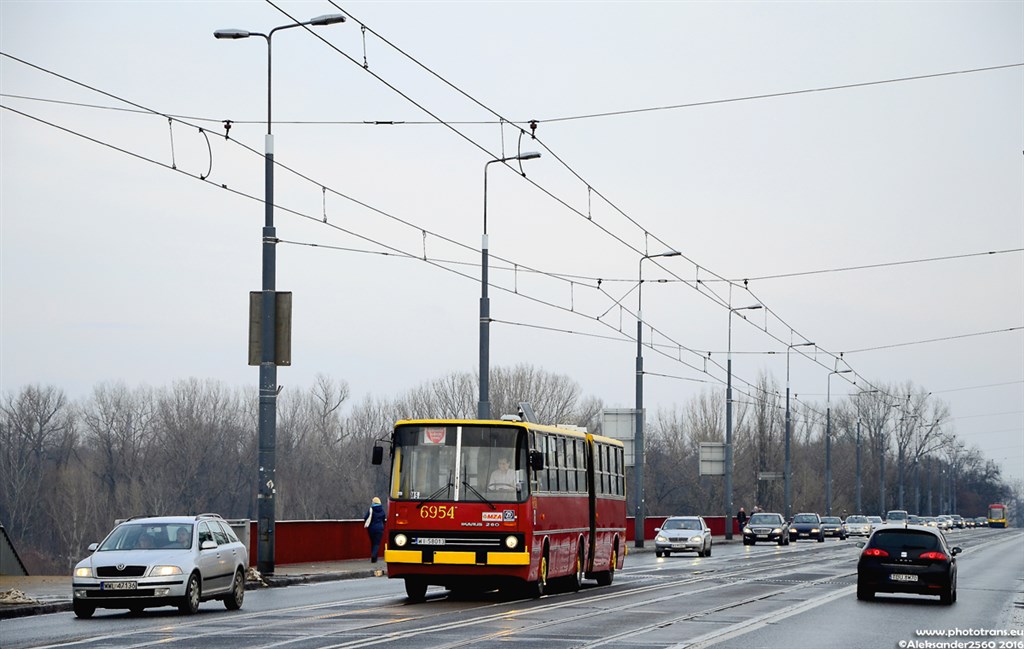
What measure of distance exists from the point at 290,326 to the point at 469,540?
7166mm

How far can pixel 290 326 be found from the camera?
29156mm

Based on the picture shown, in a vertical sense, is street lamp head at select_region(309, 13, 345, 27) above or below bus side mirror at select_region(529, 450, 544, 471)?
above

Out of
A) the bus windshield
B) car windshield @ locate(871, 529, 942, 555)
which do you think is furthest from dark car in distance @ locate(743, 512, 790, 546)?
the bus windshield

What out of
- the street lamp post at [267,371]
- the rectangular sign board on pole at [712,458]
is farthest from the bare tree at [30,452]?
the street lamp post at [267,371]

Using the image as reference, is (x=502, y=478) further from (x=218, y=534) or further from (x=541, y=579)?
(x=218, y=534)

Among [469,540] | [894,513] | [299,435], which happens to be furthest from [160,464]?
[469,540]

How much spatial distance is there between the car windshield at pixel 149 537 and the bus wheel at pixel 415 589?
14.9 feet

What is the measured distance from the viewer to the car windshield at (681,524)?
51.9 m

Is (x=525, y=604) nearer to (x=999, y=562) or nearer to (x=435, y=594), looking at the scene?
(x=435, y=594)

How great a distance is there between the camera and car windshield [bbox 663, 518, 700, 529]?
51.9 meters

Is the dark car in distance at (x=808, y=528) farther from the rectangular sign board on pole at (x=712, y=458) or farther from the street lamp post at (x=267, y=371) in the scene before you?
the street lamp post at (x=267, y=371)

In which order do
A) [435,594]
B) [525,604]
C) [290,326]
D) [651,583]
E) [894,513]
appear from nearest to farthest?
[525,604]
[435,594]
[290,326]
[651,583]
[894,513]

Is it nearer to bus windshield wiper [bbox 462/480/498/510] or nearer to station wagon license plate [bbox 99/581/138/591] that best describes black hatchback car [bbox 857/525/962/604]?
bus windshield wiper [bbox 462/480/498/510]

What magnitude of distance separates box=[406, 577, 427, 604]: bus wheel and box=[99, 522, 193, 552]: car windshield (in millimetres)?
4541
